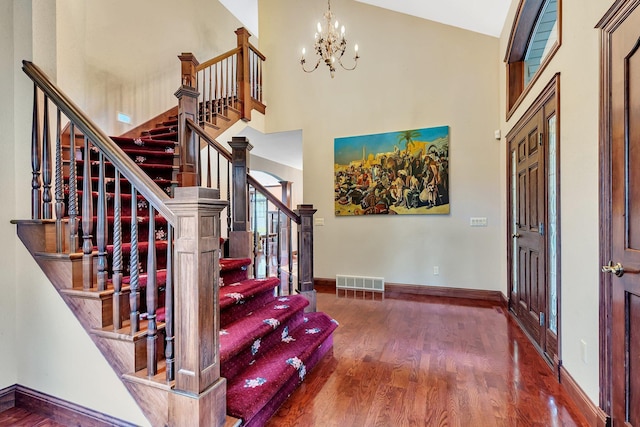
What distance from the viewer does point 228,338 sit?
1.81 metres

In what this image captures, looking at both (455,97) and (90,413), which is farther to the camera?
(455,97)

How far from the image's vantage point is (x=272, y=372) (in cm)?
183

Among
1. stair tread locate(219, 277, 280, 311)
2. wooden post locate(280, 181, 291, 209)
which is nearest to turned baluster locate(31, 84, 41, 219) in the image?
stair tread locate(219, 277, 280, 311)

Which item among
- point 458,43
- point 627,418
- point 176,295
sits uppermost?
point 458,43

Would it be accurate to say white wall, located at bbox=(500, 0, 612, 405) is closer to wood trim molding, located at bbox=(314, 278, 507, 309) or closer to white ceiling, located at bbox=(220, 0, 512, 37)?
white ceiling, located at bbox=(220, 0, 512, 37)

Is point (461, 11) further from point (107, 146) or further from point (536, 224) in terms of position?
point (107, 146)

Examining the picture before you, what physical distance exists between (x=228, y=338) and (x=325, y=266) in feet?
10.2

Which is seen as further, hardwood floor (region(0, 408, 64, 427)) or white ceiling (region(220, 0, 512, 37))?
white ceiling (region(220, 0, 512, 37))

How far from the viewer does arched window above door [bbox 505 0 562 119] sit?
2.70 metres

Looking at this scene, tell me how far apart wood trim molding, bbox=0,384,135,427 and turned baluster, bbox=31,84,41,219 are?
1034mm

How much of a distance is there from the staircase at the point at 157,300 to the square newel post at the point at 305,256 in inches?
26.8

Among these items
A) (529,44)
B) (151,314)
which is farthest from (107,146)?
(529,44)

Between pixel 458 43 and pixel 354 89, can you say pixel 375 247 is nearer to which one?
pixel 354 89

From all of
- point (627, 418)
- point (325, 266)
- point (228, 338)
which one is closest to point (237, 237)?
point (228, 338)
